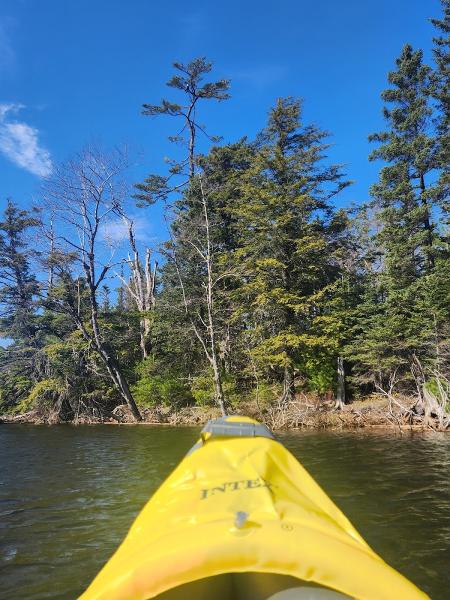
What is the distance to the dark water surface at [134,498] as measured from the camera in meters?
4.40

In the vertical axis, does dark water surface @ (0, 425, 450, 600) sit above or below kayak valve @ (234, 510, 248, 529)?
below

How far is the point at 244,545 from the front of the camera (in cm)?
180

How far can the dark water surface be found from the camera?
4.40 meters

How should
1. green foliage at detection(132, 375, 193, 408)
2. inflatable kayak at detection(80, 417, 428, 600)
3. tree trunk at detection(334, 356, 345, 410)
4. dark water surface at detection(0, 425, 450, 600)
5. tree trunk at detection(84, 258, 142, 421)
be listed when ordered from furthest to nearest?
green foliage at detection(132, 375, 193, 408) < tree trunk at detection(84, 258, 142, 421) < tree trunk at detection(334, 356, 345, 410) < dark water surface at detection(0, 425, 450, 600) < inflatable kayak at detection(80, 417, 428, 600)

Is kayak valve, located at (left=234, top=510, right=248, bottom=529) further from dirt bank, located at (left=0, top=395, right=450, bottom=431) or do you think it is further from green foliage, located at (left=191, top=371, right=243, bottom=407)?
green foliage, located at (left=191, top=371, right=243, bottom=407)

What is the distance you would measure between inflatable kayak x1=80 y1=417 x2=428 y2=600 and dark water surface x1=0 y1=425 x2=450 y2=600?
2.23m

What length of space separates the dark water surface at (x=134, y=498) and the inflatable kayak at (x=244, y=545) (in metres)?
2.23

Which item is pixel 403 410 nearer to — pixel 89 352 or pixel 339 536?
pixel 339 536

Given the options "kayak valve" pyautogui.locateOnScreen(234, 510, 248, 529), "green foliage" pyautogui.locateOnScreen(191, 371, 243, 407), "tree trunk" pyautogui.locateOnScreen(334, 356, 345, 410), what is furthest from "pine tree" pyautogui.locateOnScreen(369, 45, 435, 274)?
"kayak valve" pyautogui.locateOnScreen(234, 510, 248, 529)

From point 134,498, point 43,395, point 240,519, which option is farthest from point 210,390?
point 240,519

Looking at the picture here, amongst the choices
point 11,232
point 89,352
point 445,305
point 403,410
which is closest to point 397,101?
point 445,305

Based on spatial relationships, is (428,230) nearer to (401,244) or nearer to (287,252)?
(401,244)

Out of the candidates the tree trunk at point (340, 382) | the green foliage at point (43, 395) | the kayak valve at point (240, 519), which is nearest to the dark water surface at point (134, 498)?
the kayak valve at point (240, 519)

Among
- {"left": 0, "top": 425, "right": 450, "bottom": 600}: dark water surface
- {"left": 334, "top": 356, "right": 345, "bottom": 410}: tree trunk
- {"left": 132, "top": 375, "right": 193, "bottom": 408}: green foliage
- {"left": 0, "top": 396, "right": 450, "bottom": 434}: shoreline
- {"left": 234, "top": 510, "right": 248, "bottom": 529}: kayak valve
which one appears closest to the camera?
{"left": 234, "top": 510, "right": 248, "bottom": 529}: kayak valve
